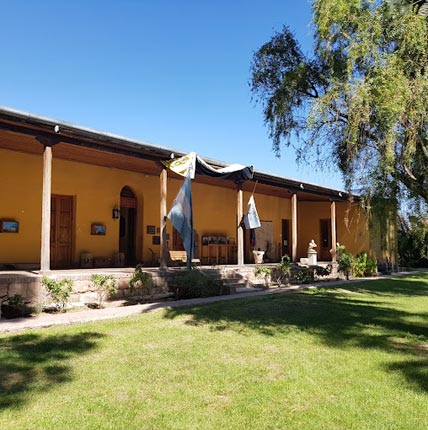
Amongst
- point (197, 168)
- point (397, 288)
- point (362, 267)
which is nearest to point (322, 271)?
point (362, 267)

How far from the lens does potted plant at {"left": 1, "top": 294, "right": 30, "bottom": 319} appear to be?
7.22 m

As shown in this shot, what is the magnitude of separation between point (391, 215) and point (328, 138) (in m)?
6.72

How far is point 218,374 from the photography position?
4562 mm

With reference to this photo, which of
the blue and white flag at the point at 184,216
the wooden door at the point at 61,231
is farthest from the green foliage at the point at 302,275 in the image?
the wooden door at the point at 61,231

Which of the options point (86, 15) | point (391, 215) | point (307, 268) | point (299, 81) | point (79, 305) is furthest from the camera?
point (307, 268)

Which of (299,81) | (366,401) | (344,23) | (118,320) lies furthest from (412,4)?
(118,320)

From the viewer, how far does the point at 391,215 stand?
1278 cm

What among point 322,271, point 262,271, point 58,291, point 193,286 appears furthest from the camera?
point 322,271

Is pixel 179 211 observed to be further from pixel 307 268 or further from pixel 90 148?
pixel 307 268

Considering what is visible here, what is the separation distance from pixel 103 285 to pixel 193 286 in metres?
2.07

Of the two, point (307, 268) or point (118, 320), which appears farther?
point (307, 268)

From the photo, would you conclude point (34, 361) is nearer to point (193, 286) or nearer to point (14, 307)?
point (14, 307)

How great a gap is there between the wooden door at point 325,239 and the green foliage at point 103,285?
542 inches

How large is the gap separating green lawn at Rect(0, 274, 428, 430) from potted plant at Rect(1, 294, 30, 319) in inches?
47.0
